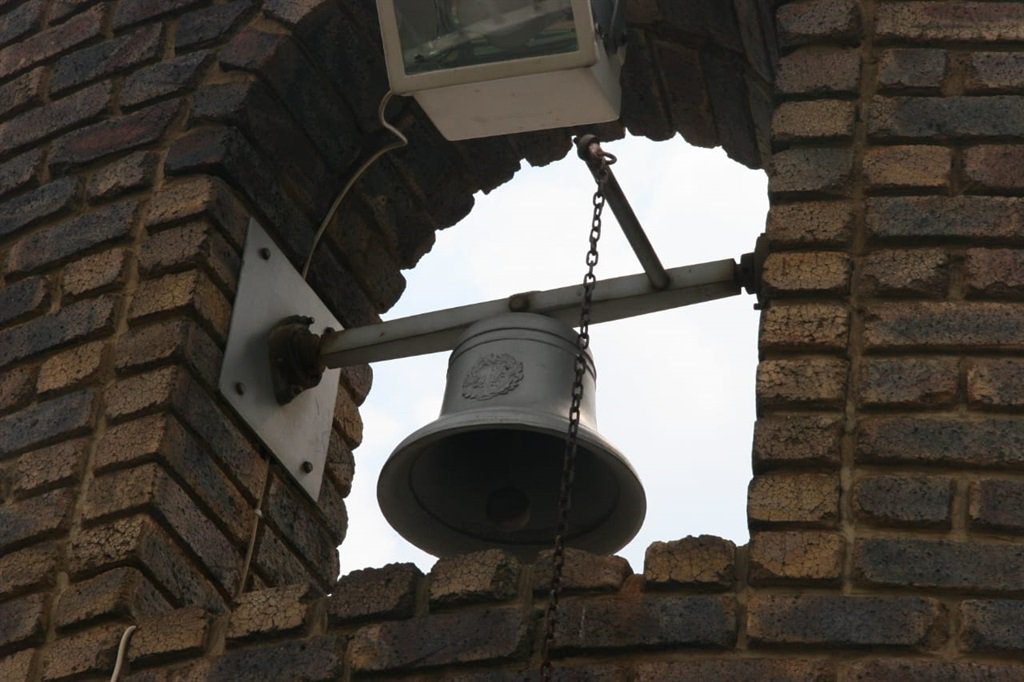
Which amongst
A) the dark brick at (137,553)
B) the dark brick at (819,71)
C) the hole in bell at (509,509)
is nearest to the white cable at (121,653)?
the dark brick at (137,553)

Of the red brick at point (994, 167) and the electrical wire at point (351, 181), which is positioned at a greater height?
the electrical wire at point (351, 181)

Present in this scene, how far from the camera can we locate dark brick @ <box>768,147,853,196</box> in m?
3.99

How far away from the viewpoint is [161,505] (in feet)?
13.2

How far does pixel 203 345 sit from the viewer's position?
14.1ft

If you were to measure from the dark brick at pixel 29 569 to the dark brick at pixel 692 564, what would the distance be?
103cm

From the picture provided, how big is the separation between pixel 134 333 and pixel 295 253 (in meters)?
0.48

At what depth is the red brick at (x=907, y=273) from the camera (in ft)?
12.5

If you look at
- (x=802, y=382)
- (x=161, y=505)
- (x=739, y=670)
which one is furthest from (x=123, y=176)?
(x=739, y=670)

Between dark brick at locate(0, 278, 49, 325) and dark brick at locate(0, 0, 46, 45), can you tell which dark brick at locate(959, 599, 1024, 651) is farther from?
dark brick at locate(0, 0, 46, 45)

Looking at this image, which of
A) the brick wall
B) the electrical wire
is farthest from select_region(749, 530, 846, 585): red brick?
the electrical wire

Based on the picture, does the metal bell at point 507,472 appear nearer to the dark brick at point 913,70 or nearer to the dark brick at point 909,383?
the dark brick at point 909,383

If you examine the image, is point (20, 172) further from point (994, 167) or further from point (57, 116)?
point (994, 167)

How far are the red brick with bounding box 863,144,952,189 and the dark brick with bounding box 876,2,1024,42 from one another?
0.83 feet

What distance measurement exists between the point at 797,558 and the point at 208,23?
71.9 inches
